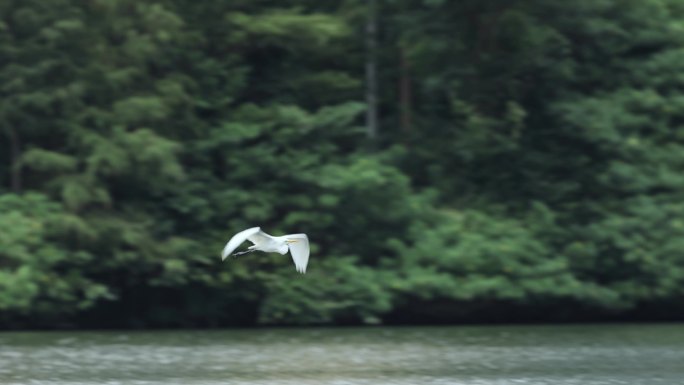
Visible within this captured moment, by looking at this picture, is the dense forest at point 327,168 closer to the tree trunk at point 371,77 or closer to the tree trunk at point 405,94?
the tree trunk at point 371,77

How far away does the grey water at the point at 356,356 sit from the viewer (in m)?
15.5

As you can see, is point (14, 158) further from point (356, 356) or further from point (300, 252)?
point (300, 252)

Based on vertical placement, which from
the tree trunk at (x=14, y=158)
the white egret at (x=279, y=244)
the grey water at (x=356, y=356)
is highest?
the tree trunk at (x=14, y=158)

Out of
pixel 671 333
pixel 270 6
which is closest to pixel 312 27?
pixel 270 6

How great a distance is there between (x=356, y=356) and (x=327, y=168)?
567 centimetres

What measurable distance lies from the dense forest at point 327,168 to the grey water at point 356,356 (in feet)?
2.94

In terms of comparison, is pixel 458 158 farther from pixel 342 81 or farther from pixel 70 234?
pixel 70 234

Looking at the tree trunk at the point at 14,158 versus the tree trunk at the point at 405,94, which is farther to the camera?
the tree trunk at the point at 405,94

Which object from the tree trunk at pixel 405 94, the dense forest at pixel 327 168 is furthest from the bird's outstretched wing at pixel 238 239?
the tree trunk at pixel 405 94

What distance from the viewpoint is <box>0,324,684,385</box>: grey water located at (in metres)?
15.5

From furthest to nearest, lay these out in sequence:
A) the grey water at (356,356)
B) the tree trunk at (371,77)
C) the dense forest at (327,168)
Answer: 1. the tree trunk at (371,77)
2. the dense forest at (327,168)
3. the grey water at (356,356)

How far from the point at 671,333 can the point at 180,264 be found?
27.4 feet

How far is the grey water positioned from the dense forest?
0.89 m

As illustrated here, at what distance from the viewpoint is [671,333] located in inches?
812
